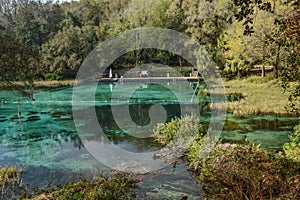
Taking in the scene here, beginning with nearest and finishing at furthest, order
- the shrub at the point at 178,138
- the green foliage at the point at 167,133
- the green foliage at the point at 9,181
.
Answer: the green foliage at the point at 9,181, the shrub at the point at 178,138, the green foliage at the point at 167,133

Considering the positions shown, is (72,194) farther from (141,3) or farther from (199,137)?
(141,3)

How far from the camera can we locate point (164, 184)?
7605mm

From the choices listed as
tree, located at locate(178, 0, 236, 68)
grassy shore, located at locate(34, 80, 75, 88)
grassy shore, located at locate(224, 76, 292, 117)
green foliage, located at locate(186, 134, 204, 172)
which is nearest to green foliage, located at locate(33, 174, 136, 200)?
green foliage, located at locate(186, 134, 204, 172)

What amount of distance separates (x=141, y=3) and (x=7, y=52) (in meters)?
33.6

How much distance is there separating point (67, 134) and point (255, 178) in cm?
985

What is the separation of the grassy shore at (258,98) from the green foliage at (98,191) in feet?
23.6

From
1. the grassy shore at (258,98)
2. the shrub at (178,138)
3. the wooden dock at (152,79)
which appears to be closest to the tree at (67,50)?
the wooden dock at (152,79)

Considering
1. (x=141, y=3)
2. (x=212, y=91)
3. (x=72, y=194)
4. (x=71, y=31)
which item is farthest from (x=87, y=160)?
(x=141, y=3)

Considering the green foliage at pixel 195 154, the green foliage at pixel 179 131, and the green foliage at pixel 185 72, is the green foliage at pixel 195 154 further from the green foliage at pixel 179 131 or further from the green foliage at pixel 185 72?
the green foliage at pixel 185 72

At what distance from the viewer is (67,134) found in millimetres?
13148

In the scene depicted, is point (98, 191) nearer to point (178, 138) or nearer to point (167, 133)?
point (178, 138)

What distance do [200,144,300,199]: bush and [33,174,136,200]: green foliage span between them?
6.19 ft

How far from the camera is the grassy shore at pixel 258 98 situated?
15.0 m

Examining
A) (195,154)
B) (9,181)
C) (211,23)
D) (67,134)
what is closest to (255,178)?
(195,154)
